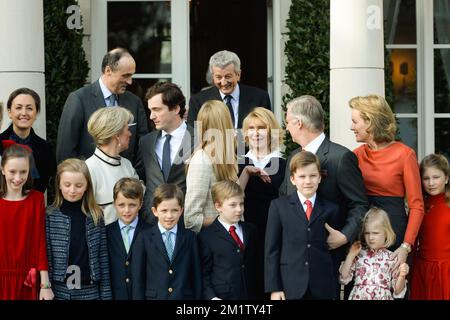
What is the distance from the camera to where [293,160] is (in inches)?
272

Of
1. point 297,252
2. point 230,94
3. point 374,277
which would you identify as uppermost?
point 230,94

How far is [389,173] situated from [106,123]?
2.02 m

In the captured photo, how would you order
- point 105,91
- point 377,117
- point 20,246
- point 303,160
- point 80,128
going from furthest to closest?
point 105,91, point 80,128, point 377,117, point 20,246, point 303,160

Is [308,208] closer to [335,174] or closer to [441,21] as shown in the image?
[335,174]

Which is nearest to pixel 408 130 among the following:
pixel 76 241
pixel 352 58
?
pixel 352 58

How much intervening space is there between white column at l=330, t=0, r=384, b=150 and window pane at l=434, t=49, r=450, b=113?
234 centimetres

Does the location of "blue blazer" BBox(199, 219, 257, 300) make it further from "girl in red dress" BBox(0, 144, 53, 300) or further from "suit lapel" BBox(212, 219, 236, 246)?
"girl in red dress" BBox(0, 144, 53, 300)

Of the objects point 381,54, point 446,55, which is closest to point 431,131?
point 446,55

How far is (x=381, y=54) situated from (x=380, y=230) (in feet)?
7.90

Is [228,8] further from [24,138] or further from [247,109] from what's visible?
[24,138]

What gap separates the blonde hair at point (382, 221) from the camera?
7.07m

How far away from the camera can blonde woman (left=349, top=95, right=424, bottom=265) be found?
714 centimetres

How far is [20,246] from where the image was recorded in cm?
695
